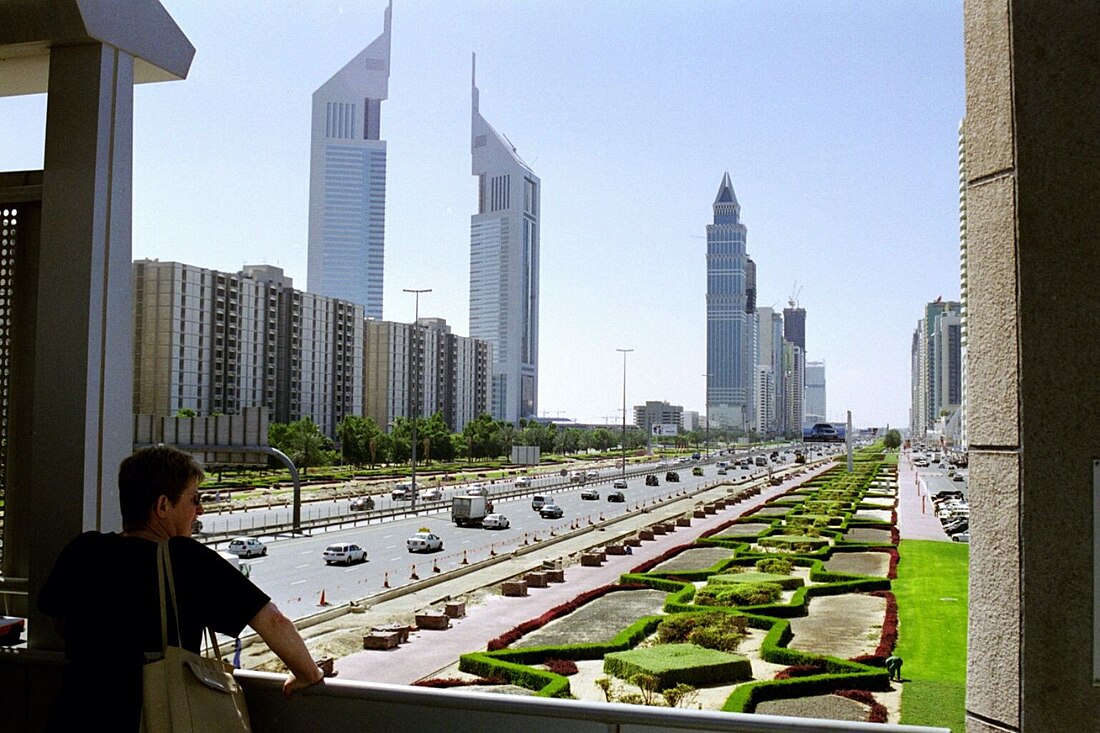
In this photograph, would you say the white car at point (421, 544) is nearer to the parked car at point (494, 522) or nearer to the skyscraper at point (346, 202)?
the parked car at point (494, 522)

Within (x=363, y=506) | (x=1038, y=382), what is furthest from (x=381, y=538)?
(x=1038, y=382)

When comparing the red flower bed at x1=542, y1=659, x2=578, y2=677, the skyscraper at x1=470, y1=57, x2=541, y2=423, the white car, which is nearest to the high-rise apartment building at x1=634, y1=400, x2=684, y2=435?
the skyscraper at x1=470, y1=57, x2=541, y2=423

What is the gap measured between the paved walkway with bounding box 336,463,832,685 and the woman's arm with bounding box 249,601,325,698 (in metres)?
3.59

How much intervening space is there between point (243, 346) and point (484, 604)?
26084 millimetres

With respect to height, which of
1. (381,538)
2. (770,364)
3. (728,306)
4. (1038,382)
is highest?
(728,306)

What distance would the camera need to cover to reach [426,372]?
58344mm

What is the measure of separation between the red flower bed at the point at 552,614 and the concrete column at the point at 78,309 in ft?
29.9

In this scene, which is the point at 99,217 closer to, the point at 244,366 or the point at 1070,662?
the point at 1070,662

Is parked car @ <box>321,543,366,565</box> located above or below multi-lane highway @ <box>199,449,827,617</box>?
above

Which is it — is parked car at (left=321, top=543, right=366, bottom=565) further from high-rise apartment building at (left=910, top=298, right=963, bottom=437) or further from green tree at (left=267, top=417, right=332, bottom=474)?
high-rise apartment building at (left=910, top=298, right=963, bottom=437)

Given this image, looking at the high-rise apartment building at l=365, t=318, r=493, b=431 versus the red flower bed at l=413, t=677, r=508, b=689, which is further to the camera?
the high-rise apartment building at l=365, t=318, r=493, b=431

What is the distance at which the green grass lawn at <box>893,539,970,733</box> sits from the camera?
917 centimetres

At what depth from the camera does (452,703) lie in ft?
5.57

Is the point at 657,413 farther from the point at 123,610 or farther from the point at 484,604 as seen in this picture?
the point at 123,610
